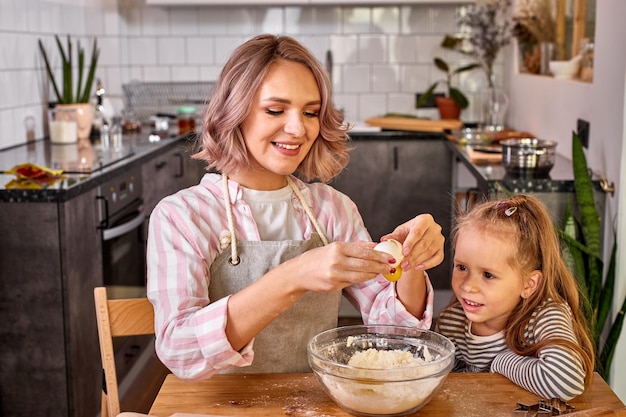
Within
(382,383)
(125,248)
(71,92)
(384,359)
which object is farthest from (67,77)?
(382,383)

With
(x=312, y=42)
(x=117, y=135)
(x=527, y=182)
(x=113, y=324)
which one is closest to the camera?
(x=113, y=324)

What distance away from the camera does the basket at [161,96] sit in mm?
5336

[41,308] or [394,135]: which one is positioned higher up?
[394,135]

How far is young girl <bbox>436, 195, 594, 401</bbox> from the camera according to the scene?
1902mm

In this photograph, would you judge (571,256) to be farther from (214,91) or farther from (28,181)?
(28,181)

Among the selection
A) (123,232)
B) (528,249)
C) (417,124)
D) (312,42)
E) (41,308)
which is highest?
(312,42)

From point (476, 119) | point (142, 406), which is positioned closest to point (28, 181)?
point (142, 406)

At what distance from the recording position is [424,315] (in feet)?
5.95

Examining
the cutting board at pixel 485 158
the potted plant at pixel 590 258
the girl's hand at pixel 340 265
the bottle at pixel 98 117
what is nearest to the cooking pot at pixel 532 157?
the potted plant at pixel 590 258

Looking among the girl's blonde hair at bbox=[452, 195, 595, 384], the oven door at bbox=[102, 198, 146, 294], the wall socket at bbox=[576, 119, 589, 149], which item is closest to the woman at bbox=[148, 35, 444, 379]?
the girl's blonde hair at bbox=[452, 195, 595, 384]

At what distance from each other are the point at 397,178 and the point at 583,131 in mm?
1657

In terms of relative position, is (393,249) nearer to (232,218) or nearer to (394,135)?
(232,218)

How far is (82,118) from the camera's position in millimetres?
4383

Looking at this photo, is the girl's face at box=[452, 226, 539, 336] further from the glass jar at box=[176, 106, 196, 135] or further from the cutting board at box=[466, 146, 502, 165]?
the glass jar at box=[176, 106, 196, 135]
